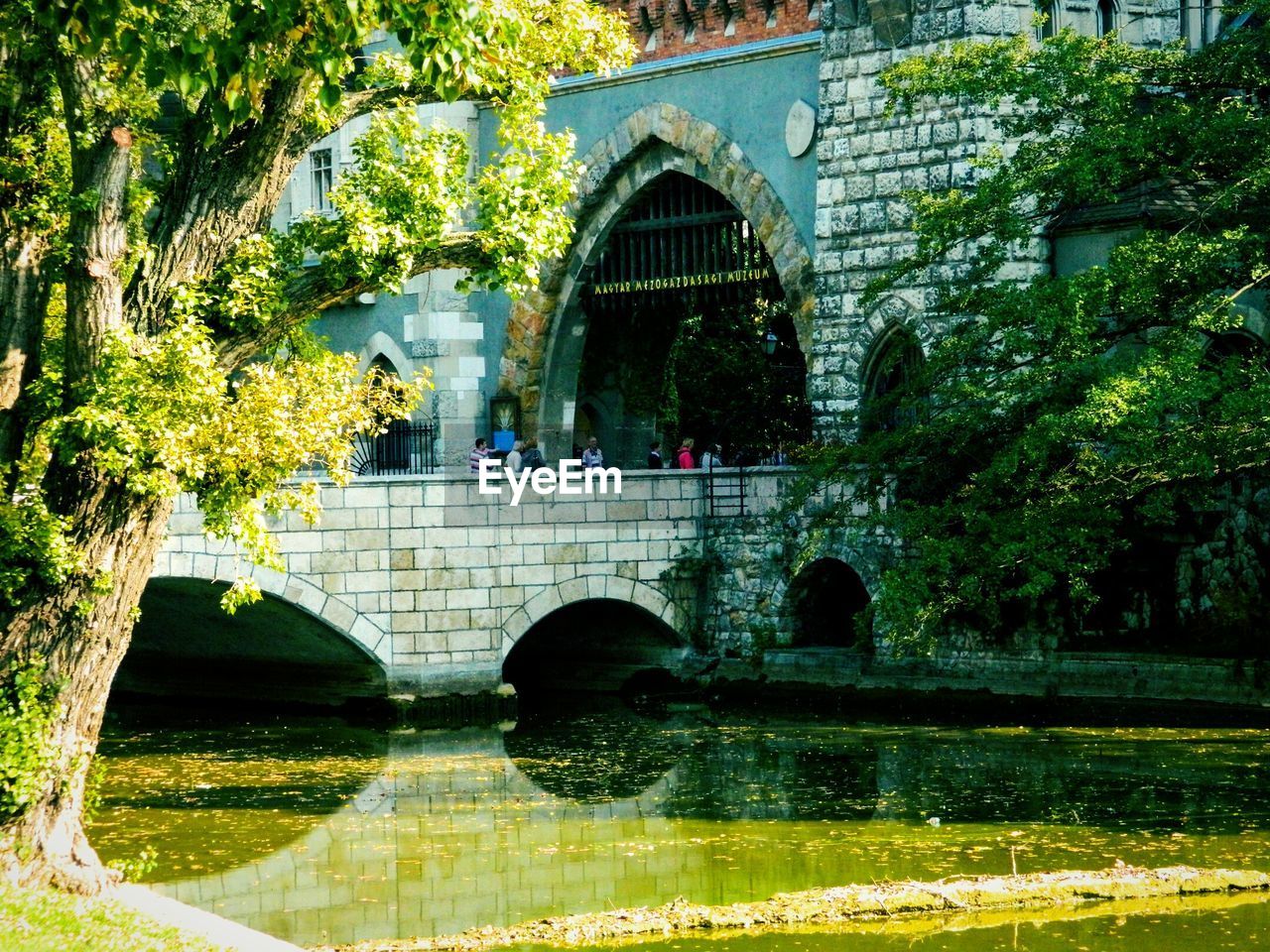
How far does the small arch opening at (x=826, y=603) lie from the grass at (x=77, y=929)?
1175 cm

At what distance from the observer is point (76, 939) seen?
7.86 metres

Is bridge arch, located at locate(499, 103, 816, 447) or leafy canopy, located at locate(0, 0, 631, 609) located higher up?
bridge arch, located at locate(499, 103, 816, 447)

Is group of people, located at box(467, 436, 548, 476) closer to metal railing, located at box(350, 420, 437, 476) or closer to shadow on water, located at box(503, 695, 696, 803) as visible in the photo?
metal railing, located at box(350, 420, 437, 476)

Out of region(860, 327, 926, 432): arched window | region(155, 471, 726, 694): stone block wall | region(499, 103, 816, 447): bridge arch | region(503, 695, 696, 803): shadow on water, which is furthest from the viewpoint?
region(499, 103, 816, 447): bridge arch

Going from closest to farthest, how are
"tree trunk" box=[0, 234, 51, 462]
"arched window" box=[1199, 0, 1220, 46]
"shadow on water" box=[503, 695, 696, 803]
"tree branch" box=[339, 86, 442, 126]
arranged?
"tree trunk" box=[0, 234, 51, 462]
"tree branch" box=[339, 86, 442, 126]
"shadow on water" box=[503, 695, 696, 803]
"arched window" box=[1199, 0, 1220, 46]

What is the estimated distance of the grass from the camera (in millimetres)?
7716

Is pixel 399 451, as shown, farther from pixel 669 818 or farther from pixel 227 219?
pixel 227 219

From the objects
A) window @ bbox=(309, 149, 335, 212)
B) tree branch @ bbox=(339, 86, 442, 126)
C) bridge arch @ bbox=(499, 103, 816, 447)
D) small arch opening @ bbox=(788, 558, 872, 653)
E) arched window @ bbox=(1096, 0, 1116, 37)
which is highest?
arched window @ bbox=(1096, 0, 1116, 37)

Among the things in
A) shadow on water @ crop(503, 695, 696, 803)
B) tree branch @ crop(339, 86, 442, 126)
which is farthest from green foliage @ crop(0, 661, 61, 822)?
shadow on water @ crop(503, 695, 696, 803)

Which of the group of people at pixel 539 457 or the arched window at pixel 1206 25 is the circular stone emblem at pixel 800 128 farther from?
the arched window at pixel 1206 25

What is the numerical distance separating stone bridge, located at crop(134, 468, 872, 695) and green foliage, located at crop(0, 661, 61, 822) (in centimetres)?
808

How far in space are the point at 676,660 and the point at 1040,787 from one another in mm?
7363

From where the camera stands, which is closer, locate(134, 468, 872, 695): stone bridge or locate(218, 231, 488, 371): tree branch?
locate(218, 231, 488, 371): tree branch

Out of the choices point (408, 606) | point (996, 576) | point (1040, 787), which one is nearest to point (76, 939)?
point (1040, 787)
